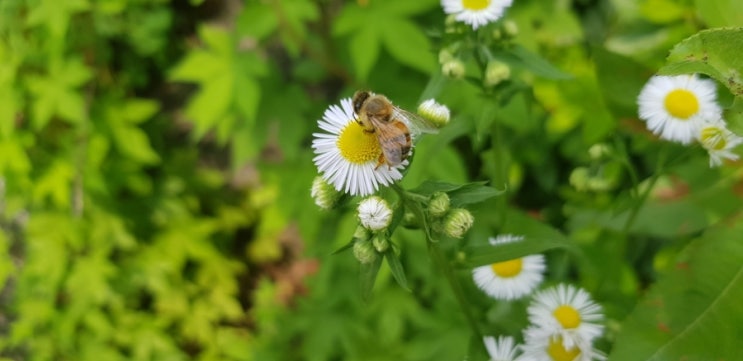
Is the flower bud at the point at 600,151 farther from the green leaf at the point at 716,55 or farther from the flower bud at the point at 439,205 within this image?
the flower bud at the point at 439,205

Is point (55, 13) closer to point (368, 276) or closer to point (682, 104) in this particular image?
point (368, 276)

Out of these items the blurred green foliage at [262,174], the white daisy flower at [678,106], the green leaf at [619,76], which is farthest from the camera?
the blurred green foliage at [262,174]

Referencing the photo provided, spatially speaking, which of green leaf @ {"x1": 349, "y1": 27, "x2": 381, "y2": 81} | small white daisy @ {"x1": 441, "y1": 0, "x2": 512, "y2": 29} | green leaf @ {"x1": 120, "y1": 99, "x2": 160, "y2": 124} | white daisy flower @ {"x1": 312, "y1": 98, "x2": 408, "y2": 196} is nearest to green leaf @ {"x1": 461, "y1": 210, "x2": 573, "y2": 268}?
white daisy flower @ {"x1": 312, "y1": 98, "x2": 408, "y2": 196}

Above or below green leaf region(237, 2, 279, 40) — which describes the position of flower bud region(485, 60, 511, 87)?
below

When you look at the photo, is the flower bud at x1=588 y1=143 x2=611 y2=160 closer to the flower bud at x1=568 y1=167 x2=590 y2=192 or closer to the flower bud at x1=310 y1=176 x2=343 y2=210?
the flower bud at x1=568 y1=167 x2=590 y2=192

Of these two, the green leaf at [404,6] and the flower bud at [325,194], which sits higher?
the green leaf at [404,6]

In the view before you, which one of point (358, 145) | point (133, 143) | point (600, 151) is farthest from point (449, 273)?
point (133, 143)

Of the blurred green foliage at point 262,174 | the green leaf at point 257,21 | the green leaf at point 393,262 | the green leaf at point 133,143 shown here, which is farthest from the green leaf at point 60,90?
the green leaf at point 393,262

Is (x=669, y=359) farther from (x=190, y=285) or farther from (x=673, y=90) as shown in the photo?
(x=190, y=285)
